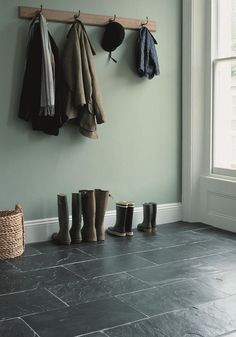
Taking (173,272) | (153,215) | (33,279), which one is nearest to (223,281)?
(173,272)

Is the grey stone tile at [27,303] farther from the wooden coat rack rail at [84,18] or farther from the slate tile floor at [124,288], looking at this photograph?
the wooden coat rack rail at [84,18]

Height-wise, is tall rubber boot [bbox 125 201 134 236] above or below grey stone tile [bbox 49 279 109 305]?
above

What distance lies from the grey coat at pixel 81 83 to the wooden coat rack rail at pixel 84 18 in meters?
0.09

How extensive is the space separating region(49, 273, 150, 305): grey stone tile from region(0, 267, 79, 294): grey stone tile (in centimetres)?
9

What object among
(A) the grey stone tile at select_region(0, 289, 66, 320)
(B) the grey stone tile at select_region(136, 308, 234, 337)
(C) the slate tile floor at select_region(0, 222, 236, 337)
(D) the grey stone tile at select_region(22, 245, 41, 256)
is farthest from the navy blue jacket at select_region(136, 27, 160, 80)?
(B) the grey stone tile at select_region(136, 308, 234, 337)

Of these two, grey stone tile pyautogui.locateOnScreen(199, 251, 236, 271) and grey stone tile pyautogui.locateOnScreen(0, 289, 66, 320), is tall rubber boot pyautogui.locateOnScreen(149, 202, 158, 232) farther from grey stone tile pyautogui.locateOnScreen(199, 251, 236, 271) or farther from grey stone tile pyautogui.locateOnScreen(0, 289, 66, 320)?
grey stone tile pyautogui.locateOnScreen(0, 289, 66, 320)

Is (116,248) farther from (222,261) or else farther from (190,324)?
(190,324)

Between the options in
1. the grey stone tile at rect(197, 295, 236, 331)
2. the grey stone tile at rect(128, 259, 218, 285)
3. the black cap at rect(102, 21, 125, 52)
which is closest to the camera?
the grey stone tile at rect(197, 295, 236, 331)

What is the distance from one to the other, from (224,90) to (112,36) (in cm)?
112

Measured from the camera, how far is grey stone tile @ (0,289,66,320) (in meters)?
2.69

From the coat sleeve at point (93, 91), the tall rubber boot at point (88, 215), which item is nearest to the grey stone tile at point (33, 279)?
the tall rubber boot at point (88, 215)

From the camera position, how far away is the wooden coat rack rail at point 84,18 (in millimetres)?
3906

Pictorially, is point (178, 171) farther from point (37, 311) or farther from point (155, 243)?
point (37, 311)

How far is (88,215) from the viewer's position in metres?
4.04
